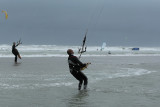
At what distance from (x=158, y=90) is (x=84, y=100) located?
10.2 feet

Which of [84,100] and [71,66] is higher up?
[71,66]

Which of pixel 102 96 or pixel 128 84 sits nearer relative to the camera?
pixel 102 96

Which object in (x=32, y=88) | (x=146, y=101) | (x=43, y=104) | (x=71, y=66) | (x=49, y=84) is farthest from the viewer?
(x=49, y=84)

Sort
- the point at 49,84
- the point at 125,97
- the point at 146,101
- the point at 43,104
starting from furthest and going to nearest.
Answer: the point at 49,84, the point at 125,97, the point at 146,101, the point at 43,104

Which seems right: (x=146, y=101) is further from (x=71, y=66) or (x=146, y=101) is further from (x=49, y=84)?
(x=49, y=84)

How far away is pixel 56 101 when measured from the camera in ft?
26.0

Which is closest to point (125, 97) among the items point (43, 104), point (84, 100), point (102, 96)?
point (102, 96)

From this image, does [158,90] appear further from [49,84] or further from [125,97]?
[49,84]


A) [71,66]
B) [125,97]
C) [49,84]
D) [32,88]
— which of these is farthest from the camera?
[49,84]

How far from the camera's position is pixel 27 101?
7875 mm

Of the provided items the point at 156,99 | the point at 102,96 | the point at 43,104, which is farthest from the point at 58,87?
the point at 156,99

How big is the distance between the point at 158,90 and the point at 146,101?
80.9 inches

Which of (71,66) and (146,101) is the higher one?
(71,66)

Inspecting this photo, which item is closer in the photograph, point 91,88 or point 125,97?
point 125,97
